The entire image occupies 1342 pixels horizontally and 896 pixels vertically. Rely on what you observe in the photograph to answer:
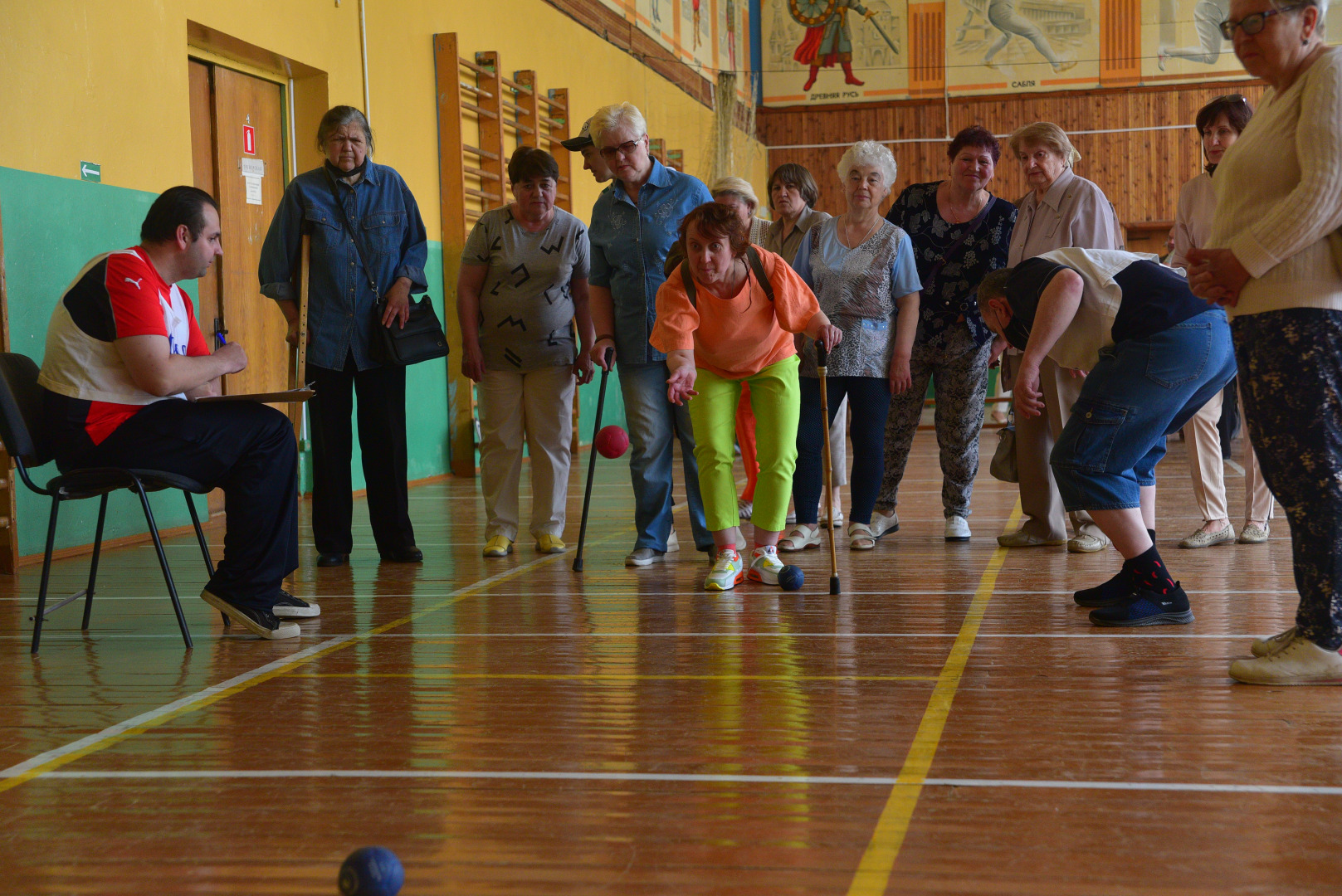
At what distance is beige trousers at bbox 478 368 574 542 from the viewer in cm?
432

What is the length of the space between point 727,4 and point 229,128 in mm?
9126

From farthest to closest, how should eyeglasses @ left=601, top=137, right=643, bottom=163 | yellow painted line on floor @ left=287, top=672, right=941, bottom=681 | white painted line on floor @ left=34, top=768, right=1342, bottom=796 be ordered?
eyeglasses @ left=601, top=137, right=643, bottom=163, yellow painted line on floor @ left=287, top=672, right=941, bottom=681, white painted line on floor @ left=34, top=768, right=1342, bottom=796

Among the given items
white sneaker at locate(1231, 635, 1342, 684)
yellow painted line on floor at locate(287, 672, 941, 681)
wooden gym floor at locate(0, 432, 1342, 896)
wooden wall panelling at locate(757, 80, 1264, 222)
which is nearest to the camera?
wooden gym floor at locate(0, 432, 1342, 896)

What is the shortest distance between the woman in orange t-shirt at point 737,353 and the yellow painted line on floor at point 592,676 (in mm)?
959

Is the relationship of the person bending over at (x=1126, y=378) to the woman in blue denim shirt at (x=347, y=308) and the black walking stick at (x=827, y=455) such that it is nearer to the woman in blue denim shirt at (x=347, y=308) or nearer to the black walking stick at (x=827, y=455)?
the black walking stick at (x=827, y=455)

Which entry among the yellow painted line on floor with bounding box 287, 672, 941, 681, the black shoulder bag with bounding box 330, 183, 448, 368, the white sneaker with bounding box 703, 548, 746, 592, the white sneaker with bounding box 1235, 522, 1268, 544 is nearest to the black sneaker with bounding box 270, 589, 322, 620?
the yellow painted line on floor with bounding box 287, 672, 941, 681

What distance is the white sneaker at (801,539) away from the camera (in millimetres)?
4180

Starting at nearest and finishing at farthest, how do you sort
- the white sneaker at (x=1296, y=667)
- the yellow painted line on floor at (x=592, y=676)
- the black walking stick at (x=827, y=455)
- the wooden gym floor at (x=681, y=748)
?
the wooden gym floor at (x=681, y=748) → the white sneaker at (x=1296, y=667) → the yellow painted line on floor at (x=592, y=676) → the black walking stick at (x=827, y=455)

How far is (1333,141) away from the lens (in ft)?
6.83

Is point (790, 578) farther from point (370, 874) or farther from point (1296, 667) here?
point (370, 874)

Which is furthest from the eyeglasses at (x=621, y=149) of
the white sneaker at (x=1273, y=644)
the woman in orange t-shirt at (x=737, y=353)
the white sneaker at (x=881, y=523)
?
the white sneaker at (x=1273, y=644)

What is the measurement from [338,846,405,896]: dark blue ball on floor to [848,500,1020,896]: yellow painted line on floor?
0.53 m

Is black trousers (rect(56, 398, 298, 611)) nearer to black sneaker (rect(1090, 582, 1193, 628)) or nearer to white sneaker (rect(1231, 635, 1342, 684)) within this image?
black sneaker (rect(1090, 582, 1193, 628))

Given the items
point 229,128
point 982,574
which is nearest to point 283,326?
point 229,128
